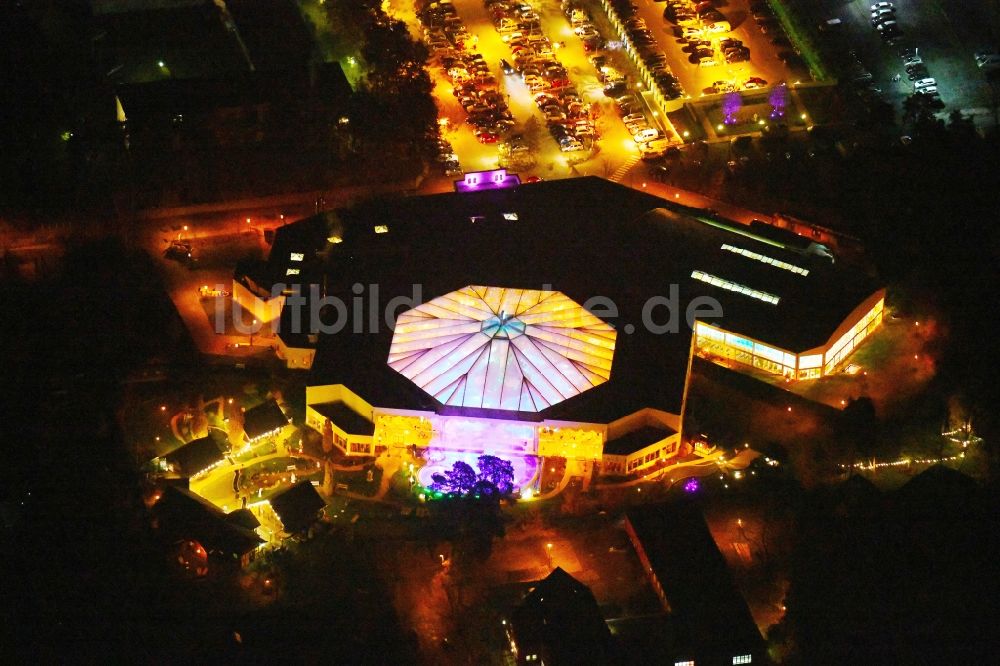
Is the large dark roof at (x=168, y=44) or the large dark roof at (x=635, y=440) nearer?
the large dark roof at (x=635, y=440)

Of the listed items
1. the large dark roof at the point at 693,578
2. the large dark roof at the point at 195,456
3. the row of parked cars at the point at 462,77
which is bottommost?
the row of parked cars at the point at 462,77

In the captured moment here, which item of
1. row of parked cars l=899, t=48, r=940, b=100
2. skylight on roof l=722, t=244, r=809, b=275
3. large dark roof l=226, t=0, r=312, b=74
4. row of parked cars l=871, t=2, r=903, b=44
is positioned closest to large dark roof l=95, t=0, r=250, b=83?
large dark roof l=226, t=0, r=312, b=74

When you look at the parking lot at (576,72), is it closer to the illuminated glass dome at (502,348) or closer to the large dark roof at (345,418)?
the illuminated glass dome at (502,348)

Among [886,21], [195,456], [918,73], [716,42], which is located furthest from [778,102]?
[195,456]

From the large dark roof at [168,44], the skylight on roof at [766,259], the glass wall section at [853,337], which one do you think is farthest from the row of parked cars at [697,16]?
the glass wall section at [853,337]

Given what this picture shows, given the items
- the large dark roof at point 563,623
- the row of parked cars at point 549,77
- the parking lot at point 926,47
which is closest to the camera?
the large dark roof at point 563,623

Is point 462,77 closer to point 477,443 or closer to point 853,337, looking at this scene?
point 853,337

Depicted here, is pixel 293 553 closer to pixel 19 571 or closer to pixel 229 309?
pixel 19 571
